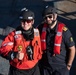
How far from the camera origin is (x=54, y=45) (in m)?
4.99

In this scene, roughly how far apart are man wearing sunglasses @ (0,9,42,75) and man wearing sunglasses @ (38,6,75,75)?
0.16 metres

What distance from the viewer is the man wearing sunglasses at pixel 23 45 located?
4.78 meters

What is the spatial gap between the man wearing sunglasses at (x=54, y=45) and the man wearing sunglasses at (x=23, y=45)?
163 millimetres

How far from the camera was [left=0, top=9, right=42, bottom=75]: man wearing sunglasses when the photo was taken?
15.7 ft

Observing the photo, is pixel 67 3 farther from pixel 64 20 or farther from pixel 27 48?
pixel 27 48

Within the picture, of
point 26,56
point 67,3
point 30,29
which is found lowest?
point 67,3

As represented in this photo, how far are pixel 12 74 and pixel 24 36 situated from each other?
2.26 ft

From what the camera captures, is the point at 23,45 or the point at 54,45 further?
the point at 54,45

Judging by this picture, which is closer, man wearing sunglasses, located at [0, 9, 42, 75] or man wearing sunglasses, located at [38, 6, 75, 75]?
man wearing sunglasses, located at [0, 9, 42, 75]

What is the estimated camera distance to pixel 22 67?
197 inches

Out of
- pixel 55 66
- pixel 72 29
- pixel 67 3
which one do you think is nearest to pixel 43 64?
pixel 55 66

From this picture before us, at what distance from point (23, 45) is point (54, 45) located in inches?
19.6

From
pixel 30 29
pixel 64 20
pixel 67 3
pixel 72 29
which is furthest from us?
pixel 67 3

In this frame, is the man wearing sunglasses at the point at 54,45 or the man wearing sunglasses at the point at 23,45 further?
the man wearing sunglasses at the point at 54,45
